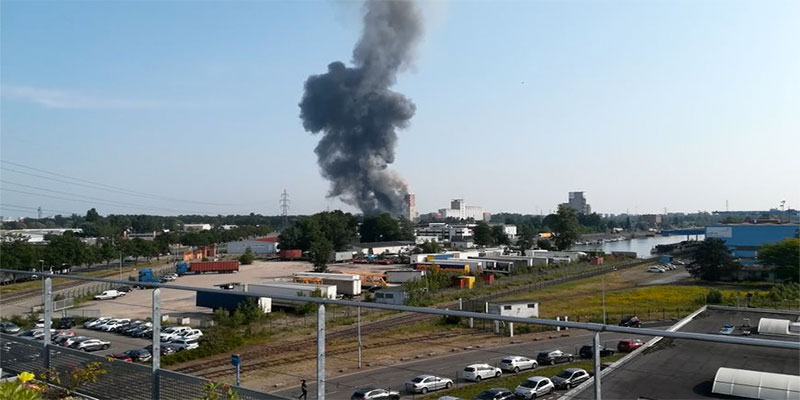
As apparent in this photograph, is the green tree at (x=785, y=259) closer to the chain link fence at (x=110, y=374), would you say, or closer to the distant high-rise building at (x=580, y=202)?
the chain link fence at (x=110, y=374)

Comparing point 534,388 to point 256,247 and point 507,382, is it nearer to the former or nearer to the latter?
point 507,382

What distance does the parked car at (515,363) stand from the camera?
1.88 m

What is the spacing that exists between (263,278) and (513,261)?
48.4ft

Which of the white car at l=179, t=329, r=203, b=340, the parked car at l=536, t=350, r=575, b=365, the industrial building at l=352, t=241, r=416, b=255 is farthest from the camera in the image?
the industrial building at l=352, t=241, r=416, b=255

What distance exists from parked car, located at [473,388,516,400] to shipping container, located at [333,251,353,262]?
37875 millimetres

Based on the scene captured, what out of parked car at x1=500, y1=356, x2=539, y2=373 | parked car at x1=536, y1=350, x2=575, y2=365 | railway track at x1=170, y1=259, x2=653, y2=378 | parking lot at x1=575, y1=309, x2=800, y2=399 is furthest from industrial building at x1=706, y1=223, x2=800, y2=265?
parked car at x1=500, y1=356, x2=539, y2=373

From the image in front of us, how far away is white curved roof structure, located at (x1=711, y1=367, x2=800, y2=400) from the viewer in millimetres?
1563

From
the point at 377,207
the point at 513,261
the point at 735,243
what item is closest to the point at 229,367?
the point at 513,261

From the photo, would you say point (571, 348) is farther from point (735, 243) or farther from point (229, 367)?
point (735, 243)

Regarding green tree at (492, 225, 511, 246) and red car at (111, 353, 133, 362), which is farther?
green tree at (492, 225, 511, 246)

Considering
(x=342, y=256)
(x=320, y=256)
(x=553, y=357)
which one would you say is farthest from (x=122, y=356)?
(x=342, y=256)

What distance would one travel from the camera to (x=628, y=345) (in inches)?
77.6

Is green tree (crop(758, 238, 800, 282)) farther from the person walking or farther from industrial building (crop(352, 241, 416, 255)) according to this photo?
industrial building (crop(352, 241, 416, 255))

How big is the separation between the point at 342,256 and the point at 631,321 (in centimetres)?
Answer: 2778
